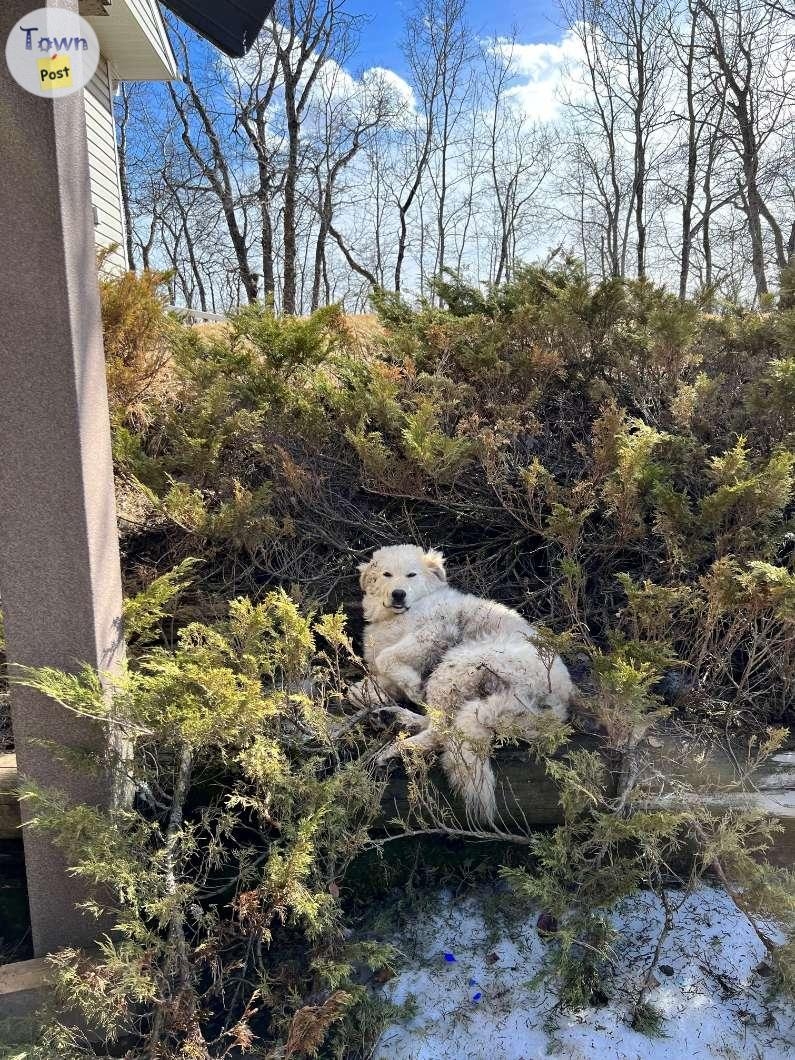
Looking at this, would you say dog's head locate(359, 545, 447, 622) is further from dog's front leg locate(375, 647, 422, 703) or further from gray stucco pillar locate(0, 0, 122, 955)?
gray stucco pillar locate(0, 0, 122, 955)

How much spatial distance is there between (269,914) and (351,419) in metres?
3.06

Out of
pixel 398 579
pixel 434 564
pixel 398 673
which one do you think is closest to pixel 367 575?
pixel 398 579

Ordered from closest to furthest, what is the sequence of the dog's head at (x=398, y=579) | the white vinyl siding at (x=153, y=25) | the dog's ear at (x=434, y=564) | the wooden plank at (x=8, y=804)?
the wooden plank at (x=8, y=804) < the dog's head at (x=398, y=579) < the dog's ear at (x=434, y=564) < the white vinyl siding at (x=153, y=25)

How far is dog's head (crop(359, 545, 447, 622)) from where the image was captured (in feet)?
9.78

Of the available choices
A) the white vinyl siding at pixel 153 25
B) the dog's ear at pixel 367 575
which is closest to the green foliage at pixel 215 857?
the dog's ear at pixel 367 575

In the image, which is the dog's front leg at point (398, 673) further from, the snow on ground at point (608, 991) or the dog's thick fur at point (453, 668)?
the snow on ground at point (608, 991)

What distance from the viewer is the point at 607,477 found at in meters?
3.72

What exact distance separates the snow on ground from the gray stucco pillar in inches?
50.2

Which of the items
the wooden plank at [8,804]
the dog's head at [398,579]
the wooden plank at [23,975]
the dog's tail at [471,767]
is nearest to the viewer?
the wooden plank at [23,975]

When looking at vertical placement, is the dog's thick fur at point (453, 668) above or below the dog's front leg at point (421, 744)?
above

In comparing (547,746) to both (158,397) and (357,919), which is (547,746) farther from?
(158,397)

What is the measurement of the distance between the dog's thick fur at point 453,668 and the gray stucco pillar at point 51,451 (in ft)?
3.61

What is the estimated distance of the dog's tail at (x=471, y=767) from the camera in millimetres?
2463

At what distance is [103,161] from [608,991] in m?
12.7
